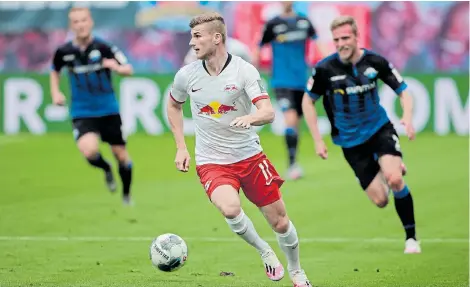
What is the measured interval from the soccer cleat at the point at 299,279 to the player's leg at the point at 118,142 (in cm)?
584

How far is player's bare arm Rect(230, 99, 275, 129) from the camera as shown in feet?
26.5

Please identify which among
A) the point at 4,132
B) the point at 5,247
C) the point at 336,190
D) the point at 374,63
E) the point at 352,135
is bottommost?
the point at 4,132

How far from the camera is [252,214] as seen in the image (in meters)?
13.8

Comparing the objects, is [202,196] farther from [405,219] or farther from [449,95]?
[449,95]

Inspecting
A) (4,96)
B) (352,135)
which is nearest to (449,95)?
(4,96)

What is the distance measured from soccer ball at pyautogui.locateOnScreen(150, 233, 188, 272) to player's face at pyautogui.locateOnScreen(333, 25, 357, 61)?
10.1 ft

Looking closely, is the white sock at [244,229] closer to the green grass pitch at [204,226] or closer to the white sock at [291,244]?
the white sock at [291,244]

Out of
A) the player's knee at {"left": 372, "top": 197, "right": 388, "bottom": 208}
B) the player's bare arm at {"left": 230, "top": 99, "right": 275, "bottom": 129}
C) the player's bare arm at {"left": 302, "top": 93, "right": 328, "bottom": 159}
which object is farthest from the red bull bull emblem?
the player's knee at {"left": 372, "top": 197, "right": 388, "bottom": 208}

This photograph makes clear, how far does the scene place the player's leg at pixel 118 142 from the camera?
14398 mm

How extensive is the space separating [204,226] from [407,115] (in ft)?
10.3

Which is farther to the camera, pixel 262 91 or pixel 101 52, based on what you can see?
pixel 101 52

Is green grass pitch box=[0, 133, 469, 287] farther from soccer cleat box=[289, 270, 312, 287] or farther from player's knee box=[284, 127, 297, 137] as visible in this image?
player's knee box=[284, 127, 297, 137]

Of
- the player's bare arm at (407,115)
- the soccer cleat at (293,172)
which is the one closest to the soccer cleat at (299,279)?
the player's bare arm at (407,115)

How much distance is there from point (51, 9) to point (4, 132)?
10.3 feet
